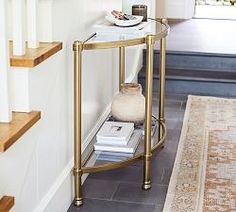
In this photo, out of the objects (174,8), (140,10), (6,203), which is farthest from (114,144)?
(174,8)

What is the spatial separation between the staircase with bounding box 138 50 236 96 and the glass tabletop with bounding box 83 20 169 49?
5.63 ft

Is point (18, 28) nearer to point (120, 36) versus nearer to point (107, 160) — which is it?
point (120, 36)

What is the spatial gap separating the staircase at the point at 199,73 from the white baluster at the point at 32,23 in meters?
2.65

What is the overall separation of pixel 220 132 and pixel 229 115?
40 cm

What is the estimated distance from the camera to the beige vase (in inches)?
119

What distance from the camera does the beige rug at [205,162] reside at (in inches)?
103

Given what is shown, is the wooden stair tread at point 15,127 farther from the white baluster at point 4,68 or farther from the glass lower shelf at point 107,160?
the glass lower shelf at point 107,160

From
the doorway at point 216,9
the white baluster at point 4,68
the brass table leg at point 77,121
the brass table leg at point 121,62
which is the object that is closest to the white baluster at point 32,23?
the white baluster at point 4,68

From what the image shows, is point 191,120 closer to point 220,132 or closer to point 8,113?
point 220,132

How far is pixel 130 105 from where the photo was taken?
302cm

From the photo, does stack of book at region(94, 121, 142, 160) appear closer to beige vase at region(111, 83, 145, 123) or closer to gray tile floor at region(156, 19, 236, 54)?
beige vase at region(111, 83, 145, 123)

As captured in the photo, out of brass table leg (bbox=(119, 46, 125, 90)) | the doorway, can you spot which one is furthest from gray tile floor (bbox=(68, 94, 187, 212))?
the doorway

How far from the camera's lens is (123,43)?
251 centimetres

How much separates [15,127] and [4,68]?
197 mm
